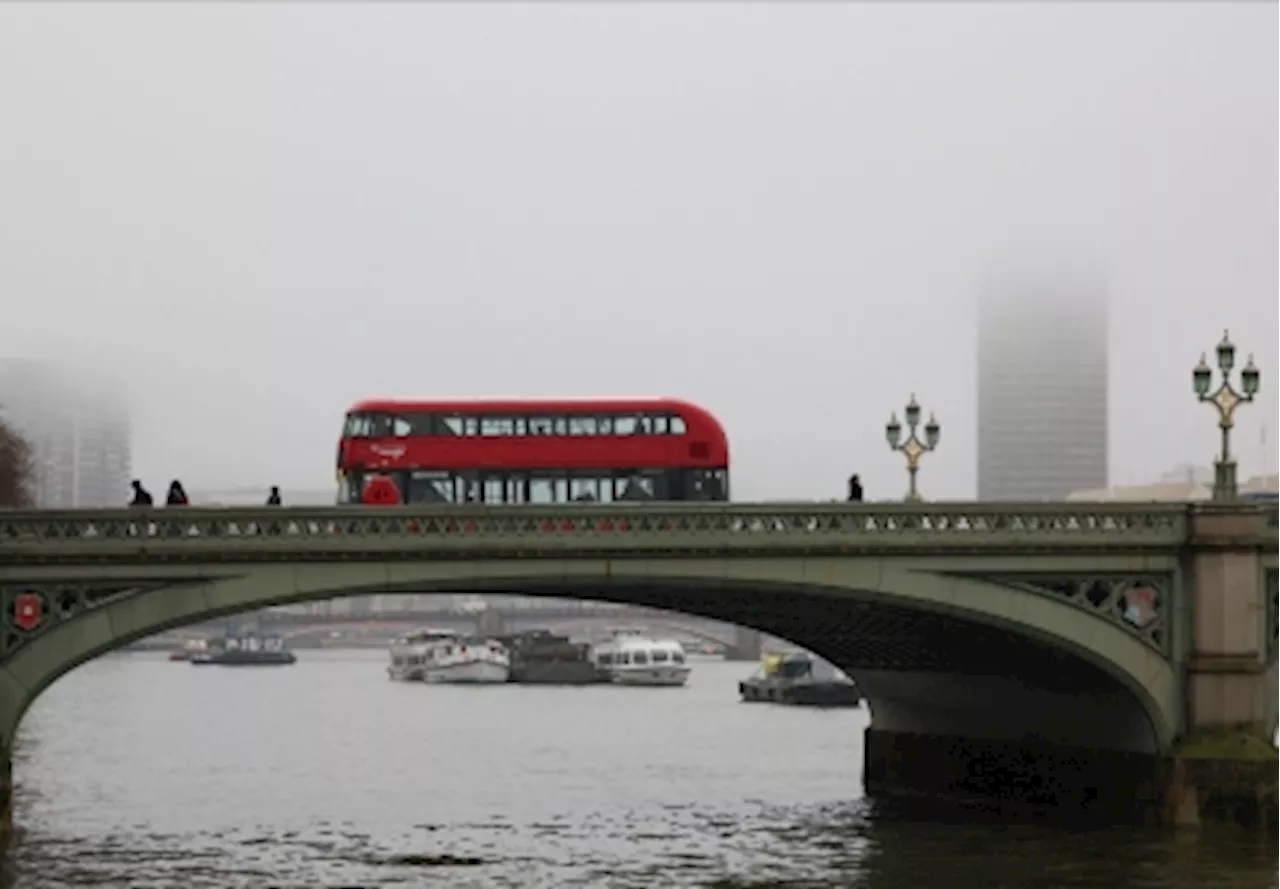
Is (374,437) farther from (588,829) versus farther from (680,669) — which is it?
(680,669)

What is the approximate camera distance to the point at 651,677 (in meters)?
180

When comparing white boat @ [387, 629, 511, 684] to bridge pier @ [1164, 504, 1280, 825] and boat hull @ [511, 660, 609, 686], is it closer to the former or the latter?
boat hull @ [511, 660, 609, 686]

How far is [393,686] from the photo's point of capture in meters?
186

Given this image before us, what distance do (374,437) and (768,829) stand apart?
12045 mm

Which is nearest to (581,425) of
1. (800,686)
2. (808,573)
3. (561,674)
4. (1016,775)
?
(808,573)

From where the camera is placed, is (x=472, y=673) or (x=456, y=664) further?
(x=456, y=664)

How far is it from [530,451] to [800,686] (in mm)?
77955

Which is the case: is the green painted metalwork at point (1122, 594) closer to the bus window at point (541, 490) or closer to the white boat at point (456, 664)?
the bus window at point (541, 490)

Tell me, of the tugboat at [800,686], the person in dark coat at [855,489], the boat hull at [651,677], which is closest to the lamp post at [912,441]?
the person in dark coat at [855,489]

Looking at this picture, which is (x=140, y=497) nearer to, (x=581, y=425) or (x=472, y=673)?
(x=581, y=425)

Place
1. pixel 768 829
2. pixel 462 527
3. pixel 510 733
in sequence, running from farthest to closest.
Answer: pixel 510 733 < pixel 768 829 < pixel 462 527

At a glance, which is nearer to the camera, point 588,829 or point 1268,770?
point 1268,770

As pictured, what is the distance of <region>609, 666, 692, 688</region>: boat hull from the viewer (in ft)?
588

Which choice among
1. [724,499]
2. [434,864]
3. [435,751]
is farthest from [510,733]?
[434,864]
